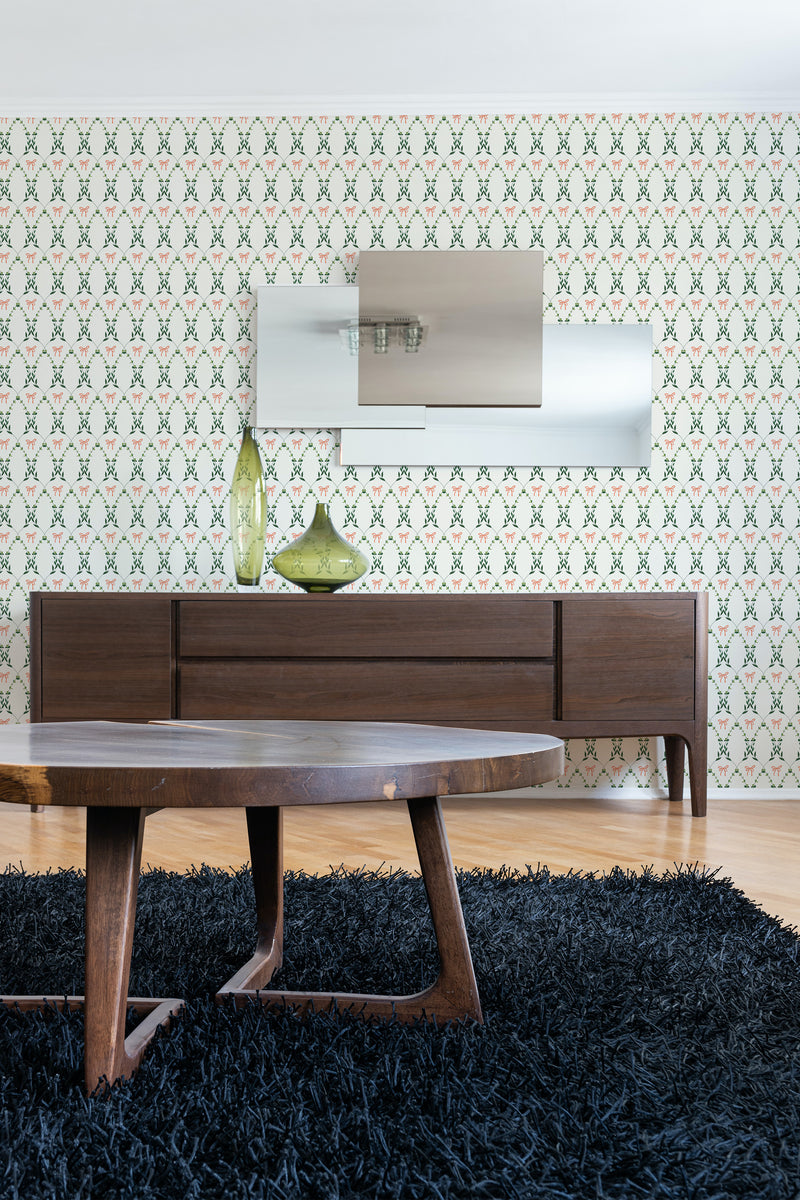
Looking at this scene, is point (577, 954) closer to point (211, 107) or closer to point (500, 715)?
point (500, 715)

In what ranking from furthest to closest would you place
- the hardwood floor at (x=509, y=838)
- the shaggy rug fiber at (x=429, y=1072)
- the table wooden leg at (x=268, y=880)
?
the hardwood floor at (x=509, y=838) < the table wooden leg at (x=268, y=880) < the shaggy rug fiber at (x=429, y=1072)

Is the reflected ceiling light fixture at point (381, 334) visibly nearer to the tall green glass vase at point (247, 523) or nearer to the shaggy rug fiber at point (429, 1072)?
the tall green glass vase at point (247, 523)

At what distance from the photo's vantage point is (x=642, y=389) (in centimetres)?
378

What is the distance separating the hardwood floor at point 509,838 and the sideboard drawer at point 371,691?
1.04ft

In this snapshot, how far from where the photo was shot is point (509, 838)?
2861 mm

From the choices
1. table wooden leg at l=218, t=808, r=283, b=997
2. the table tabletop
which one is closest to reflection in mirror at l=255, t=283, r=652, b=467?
table wooden leg at l=218, t=808, r=283, b=997

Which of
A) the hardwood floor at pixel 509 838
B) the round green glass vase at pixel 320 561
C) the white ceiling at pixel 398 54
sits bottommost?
the hardwood floor at pixel 509 838

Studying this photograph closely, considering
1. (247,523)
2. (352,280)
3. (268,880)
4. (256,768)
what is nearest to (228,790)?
(256,768)

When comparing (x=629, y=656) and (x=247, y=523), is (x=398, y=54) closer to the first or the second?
(x=247, y=523)

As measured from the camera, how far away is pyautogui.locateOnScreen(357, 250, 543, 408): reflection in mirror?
12.3 ft

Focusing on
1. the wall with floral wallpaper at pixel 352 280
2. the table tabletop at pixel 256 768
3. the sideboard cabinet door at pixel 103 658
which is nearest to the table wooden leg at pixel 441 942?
the table tabletop at pixel 256 768

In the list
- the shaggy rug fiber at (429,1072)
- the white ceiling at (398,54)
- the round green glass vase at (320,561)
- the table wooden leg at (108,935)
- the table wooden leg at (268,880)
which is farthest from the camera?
the round green glass vase at (320,561)

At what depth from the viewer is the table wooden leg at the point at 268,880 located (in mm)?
1540

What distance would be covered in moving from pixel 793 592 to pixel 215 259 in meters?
2.39
